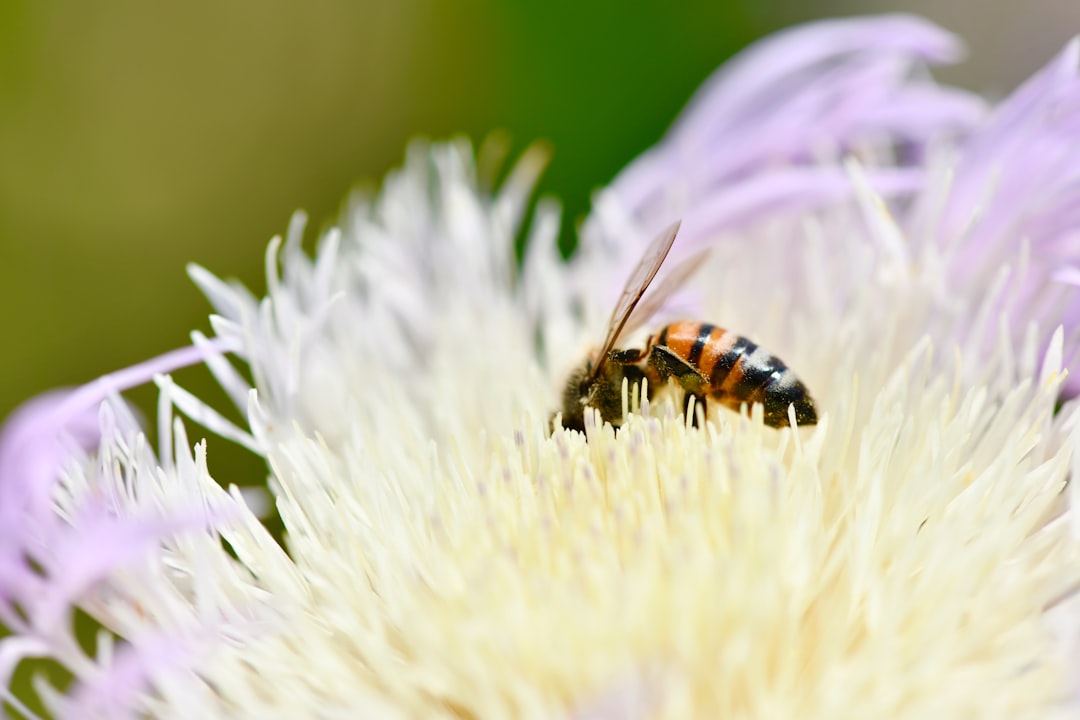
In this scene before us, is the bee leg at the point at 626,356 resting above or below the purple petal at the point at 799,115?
below

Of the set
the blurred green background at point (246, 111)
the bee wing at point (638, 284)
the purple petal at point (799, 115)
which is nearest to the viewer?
the bee wing at point (638, 284)

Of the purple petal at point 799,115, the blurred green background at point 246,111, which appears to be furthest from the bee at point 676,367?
the blurred green background at point 246,111

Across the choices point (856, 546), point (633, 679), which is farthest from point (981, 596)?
point (633, 679)

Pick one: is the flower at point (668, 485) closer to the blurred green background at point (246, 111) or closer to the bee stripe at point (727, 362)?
the bee stripe at point (727, 362)

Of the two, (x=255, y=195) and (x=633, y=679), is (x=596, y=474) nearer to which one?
(x=633, y=679)

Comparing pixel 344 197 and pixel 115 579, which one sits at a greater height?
pixel 344 197

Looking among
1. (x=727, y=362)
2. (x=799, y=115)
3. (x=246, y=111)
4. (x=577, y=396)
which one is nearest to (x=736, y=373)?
(x=727, y=362)

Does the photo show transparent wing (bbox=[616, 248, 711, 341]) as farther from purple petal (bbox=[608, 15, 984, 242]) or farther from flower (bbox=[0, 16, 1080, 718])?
purple petal (bbox=[608, 15, 984, 242])
